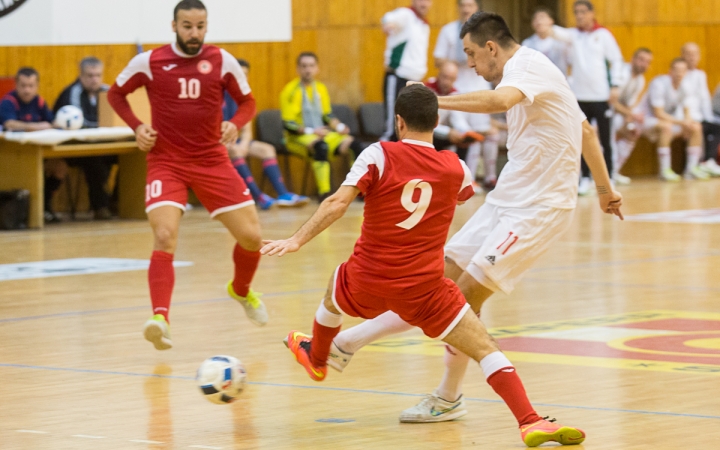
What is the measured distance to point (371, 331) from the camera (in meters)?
5.57

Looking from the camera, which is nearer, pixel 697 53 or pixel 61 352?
pixel 61 352

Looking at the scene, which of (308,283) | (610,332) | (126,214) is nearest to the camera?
(610,332)

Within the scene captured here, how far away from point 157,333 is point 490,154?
11979 mm

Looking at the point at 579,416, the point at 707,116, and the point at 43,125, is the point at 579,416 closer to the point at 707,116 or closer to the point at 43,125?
the point at 43,125

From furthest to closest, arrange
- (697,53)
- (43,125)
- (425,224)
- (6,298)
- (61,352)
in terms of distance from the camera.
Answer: (697,53), (43,125), (6,298), (61,352), (425,224)

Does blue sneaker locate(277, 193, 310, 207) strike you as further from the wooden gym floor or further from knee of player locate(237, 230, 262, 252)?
knee of player locate(237, 230, 262, 252)

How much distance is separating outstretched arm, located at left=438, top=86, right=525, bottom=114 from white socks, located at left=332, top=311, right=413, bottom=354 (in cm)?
96

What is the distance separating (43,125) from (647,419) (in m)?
9.90

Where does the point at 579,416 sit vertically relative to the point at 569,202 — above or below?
below

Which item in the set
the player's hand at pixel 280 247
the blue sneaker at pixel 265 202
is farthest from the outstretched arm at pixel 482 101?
the blue sneaker at pixel 265 202

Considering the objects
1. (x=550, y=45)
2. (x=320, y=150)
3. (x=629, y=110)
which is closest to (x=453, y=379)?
(x=320, y=150)

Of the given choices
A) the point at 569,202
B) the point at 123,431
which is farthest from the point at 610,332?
the point at 123,431

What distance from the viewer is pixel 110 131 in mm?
14359

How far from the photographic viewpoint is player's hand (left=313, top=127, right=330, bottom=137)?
55.4 ft
